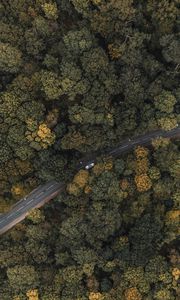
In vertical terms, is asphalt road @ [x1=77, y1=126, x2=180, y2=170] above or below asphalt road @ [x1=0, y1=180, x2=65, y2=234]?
above

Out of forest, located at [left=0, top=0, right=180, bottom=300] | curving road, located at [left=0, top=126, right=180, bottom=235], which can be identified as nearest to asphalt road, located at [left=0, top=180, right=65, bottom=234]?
curving road, located at [left=0, top=126, right=180, bottom=235]

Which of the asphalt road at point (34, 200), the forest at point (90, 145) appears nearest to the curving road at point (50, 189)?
the asphalt road at point (34, 200)

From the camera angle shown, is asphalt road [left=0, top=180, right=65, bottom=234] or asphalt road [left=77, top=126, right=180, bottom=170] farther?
asphalt road [left=0, top=180, right=65, bottom=234]

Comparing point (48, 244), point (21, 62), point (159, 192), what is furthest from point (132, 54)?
point (48, 244)

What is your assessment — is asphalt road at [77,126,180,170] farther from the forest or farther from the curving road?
the forest

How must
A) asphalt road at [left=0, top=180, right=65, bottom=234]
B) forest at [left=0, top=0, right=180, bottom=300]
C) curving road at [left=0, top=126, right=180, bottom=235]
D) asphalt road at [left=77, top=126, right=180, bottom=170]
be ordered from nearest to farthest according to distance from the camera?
forest at [left=0, top=0, right=180, bottom=300], asphalt road at [left=77, top=126, right=180, bottom=170], curving road at [left=0, top=126, right=180, bottom=235], asphalt road at [left=0, top=180, right=65, bottom=234]

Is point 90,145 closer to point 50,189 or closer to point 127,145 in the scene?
point 127,145

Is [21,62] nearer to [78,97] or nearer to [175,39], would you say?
[78,97]
